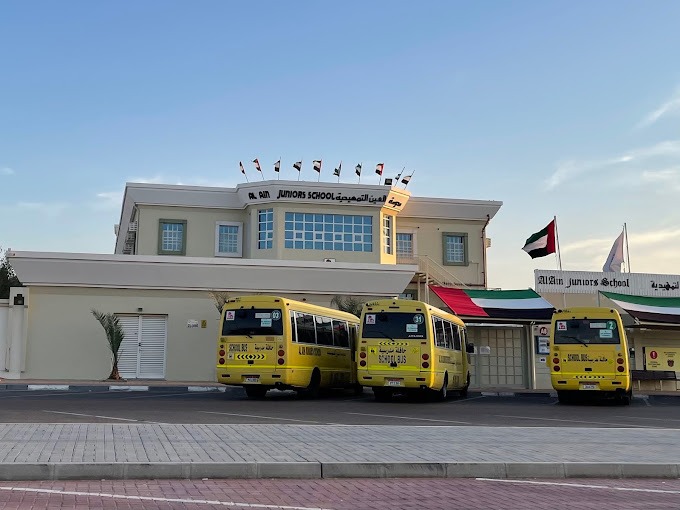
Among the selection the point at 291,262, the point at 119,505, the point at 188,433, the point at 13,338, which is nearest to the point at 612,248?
the point at 291,262

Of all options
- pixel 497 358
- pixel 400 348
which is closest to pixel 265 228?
pixel 497 358

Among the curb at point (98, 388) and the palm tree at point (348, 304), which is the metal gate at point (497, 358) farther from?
the curb at point (98, 388)

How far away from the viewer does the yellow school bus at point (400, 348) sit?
2202cm

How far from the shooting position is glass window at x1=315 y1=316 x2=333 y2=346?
2470cm

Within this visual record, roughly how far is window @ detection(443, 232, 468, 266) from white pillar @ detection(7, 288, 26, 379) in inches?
835

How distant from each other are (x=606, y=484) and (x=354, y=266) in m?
25.0

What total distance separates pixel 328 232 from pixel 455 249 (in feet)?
24.4

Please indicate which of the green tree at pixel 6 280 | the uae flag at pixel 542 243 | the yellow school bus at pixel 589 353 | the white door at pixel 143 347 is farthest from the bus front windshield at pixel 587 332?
the green tree at pixel 6 280

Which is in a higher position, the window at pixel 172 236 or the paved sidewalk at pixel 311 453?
the window at pixel 172 236

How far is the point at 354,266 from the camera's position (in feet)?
112

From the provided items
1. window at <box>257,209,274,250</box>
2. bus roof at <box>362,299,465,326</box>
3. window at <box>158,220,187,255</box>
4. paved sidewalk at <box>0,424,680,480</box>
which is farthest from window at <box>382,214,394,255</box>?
paved sidewalk at <box>0,424,680,480</box>

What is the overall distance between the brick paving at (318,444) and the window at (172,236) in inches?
1049

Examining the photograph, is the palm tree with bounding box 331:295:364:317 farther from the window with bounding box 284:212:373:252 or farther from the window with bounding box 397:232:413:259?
the window with bounding box 397:232:413:259

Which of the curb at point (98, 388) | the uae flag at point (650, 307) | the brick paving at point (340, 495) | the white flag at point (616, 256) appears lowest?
the brick paving at point (340, 495)
